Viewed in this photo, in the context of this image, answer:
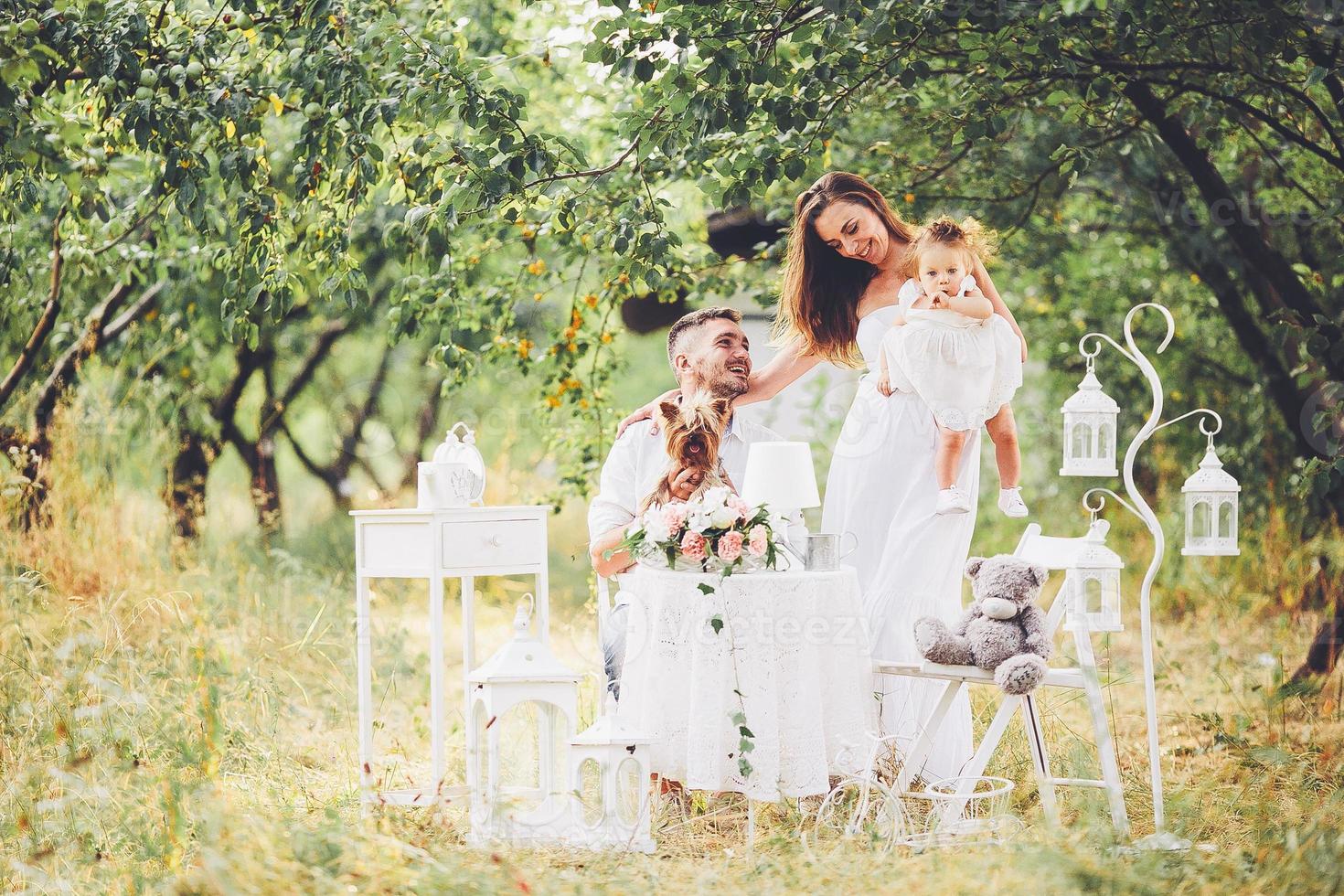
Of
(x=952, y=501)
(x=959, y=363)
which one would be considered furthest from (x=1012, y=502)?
(x=959, y=363)

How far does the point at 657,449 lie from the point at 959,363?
111 cm

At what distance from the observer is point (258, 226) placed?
4.92m

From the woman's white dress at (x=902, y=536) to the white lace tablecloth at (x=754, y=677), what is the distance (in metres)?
0.35

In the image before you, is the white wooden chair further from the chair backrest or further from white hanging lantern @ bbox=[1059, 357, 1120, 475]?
white hanging lantern @ bbox=[1059, 357, 1120, 475]

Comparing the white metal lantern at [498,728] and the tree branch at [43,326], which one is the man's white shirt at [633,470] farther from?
the tree branch at [43,326]

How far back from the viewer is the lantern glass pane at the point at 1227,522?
4.36 metres

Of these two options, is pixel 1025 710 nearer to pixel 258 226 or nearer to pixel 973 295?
pixel 973 295

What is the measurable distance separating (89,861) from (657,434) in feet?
7.47

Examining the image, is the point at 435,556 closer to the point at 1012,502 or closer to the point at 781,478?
the point at 781,478

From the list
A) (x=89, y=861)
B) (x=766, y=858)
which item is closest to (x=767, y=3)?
(x=766, y=858)

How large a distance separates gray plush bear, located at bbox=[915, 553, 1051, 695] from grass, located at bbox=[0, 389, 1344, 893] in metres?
0.49

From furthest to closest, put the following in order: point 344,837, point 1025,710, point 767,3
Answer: point 767,3 → point 1025,710 → point 344,837

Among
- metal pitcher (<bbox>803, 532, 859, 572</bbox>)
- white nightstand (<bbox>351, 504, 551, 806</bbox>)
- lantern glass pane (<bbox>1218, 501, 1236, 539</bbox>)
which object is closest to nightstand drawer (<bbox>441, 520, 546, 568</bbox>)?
white nightstand (<bbox>351, 504, 551, 806</bbox>)

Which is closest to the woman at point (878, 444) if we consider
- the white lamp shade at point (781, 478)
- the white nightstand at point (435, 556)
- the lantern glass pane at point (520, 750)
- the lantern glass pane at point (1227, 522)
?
the white lamp shade at point (781, 478)
